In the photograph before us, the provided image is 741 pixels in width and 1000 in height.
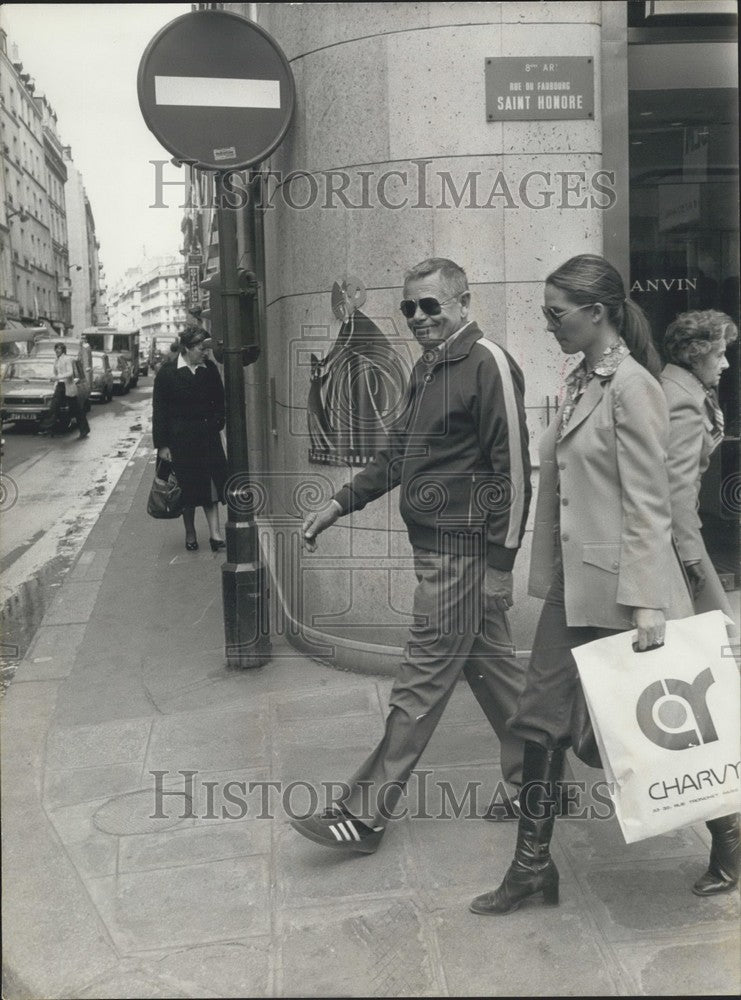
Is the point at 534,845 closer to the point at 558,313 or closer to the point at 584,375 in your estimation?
the point at 584,375

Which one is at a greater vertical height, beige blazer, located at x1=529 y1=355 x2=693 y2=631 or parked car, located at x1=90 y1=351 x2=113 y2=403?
parked car, located at x1=90 y1=351 x2=113 y2=403

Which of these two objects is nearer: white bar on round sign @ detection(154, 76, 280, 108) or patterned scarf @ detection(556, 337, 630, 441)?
patterned scarf @ detection(556, 337, 630, 441)

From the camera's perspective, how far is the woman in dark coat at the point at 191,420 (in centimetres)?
813

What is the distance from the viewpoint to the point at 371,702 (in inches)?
190

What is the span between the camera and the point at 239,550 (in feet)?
17.7

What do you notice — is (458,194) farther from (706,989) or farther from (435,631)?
(706,989)

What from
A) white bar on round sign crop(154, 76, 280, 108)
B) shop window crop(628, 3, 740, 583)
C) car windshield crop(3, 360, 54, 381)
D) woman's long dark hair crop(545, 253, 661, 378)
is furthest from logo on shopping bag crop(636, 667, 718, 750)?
car windshield crop(3, 360, 54, 381)

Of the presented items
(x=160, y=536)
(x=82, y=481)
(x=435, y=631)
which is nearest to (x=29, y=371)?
(x=82, y=481)

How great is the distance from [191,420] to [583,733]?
5.86 meters

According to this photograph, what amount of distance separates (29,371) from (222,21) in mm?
15347

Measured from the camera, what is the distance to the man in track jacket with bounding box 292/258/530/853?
3299 millimetres

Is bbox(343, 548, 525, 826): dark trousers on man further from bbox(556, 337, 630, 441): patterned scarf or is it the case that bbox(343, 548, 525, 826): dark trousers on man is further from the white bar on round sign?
the white bar on round sign

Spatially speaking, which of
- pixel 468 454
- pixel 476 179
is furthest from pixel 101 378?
pixel 468 454

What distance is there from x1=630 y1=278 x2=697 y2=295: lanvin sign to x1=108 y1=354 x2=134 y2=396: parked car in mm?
22612
